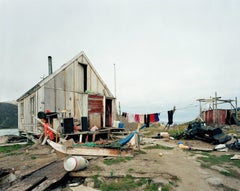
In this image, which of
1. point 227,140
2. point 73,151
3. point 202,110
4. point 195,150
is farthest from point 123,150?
point 202,110

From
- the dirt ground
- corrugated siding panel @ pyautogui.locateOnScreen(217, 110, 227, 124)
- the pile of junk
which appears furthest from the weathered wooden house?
corrugated siding panel @ pyautogui.locateOnScreen(217, 110, 227, 124)

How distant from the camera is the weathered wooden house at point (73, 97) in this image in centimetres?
1254

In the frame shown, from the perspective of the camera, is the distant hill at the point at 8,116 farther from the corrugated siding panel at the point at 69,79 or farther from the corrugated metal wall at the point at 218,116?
the corrugated metal wall at the point at 218,116

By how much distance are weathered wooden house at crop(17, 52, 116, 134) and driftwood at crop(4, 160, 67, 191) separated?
223 inches

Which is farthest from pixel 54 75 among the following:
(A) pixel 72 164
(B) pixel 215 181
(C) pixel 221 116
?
(C) pixel 221 116

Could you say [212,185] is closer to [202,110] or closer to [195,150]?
[195,150]

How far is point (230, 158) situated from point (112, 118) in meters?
10.8

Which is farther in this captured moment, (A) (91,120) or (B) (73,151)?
(A) (91,120)

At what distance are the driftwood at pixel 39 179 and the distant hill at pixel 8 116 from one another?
62.1m

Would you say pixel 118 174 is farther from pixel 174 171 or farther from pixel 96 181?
pixel 174 171

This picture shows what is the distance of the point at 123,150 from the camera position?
334 inches

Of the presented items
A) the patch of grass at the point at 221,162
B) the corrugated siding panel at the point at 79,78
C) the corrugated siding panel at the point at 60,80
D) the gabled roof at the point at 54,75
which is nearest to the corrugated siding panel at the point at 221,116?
the patch of grass at the point at 221,162

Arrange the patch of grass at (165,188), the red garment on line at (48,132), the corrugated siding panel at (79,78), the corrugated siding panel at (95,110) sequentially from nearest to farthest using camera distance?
the patch of grass at (165,188) < the red garment on line at (48,132) < the corrugated siding panel at (95,110) < the corrugated siding panel at (79,78)

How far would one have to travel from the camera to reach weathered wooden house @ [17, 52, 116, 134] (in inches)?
494
